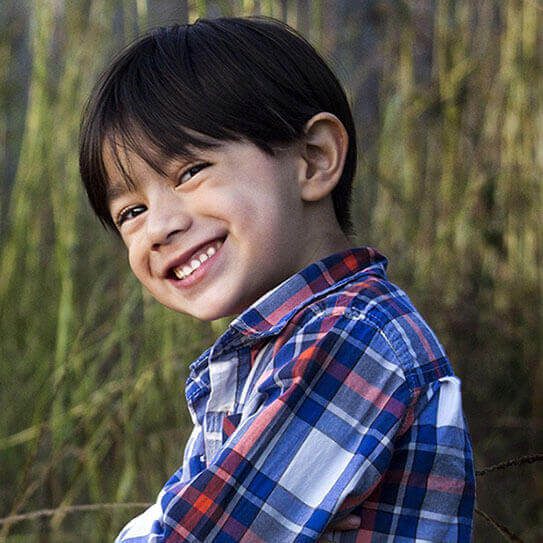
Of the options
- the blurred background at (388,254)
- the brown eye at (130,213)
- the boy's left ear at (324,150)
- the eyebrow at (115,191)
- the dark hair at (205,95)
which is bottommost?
the blurred background at (388,254)

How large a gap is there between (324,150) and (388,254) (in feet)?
2.96

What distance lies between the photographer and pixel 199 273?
39.1 inches

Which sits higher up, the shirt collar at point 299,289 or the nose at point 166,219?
the nose at point 166,219

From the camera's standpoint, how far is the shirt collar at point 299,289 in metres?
0.97

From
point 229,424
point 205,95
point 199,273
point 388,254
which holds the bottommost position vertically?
point 388,254

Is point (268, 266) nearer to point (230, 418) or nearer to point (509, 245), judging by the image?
point (230, 418)

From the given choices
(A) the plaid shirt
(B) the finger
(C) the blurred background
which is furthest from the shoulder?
(C) the blurred background

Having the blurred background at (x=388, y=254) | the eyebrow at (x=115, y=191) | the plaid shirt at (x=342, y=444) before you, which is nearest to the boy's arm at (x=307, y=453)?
the plaid shirt at (x=342, y=444)

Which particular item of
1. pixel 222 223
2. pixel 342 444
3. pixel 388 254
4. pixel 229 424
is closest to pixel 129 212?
pixel 222 223

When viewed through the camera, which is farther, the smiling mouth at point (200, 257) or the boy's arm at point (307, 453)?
the smiling mouth at point (200, 257)

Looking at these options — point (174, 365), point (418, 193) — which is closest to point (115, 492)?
point (174, 365)

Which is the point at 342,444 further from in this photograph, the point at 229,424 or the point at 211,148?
the point at 211,148

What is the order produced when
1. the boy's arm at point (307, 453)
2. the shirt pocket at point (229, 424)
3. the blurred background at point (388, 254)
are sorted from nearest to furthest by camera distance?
1. the boy's arm at point (307, 453)
2. the shirt pocket at point (229, 424)
3. the blurred background at point (388, 254)

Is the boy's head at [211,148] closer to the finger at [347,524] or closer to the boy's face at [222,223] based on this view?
the boy's face at [222,223]
